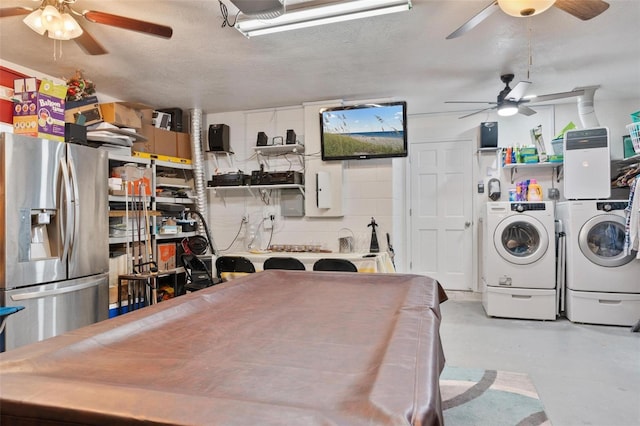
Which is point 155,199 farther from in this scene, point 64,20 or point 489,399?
point 489,399

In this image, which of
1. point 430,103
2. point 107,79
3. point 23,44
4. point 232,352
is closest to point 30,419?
point 232,352

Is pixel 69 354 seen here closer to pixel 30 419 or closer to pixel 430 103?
pixel 30 419

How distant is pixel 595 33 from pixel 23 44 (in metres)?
4.75

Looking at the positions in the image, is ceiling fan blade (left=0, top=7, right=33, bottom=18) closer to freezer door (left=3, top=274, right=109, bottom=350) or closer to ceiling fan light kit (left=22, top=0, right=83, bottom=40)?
ceiling fan light kit (left=22, top=0, right=83, bottom=40)

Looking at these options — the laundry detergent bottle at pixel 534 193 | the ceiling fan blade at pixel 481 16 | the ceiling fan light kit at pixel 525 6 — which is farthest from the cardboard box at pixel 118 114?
the laundry detergent bottle at pixel 534 193

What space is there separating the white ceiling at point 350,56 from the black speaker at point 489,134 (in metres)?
0.43

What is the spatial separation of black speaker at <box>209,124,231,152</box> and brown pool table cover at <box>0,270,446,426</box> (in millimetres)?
3468

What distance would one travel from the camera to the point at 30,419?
72cm

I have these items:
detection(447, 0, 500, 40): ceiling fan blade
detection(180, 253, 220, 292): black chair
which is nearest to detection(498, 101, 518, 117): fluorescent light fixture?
detection(447, 0, 500, 40): ceiling fan blade

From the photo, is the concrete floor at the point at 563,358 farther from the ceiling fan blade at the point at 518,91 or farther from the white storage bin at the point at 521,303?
the ceiling fan blade at the point at 518,91

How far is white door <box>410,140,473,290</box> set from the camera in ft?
16.7

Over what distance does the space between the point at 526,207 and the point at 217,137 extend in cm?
392

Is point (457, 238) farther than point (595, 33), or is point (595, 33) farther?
point (457, 238)

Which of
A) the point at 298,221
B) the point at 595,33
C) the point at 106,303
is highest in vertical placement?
the point at 595,33
